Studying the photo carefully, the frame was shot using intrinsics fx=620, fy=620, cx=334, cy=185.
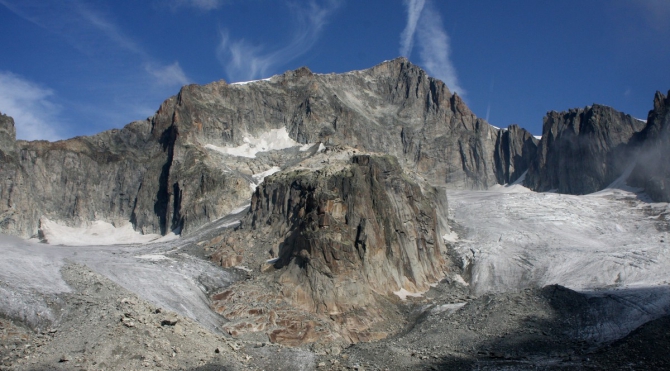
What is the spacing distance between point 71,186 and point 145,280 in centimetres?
7355

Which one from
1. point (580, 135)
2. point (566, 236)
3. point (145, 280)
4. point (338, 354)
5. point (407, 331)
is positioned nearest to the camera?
point (338, 354)

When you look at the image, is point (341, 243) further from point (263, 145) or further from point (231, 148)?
point (263, 145)

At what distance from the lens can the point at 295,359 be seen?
40.2 metres

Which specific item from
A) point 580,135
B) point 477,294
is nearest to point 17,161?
point 477,294

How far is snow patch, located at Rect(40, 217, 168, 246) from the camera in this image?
106 m

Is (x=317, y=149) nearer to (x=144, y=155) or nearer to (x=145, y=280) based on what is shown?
(x=144, y=155)

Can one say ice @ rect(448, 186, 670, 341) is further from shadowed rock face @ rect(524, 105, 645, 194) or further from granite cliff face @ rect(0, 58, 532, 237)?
granite cliff face @ rect(0, 58, 532, 237)

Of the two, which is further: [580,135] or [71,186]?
[580,135]

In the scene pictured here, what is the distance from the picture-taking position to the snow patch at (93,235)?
106 m

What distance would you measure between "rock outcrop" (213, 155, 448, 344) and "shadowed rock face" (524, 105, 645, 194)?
56948mm

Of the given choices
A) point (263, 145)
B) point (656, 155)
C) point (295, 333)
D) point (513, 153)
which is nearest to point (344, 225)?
point (295, 333)

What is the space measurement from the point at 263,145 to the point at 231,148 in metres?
8.87

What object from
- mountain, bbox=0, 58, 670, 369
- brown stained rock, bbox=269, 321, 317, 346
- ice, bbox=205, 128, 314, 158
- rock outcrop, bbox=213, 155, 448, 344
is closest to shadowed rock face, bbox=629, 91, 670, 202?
mountain, bbox=0, 58, 670, 369

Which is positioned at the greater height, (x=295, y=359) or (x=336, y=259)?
(x=336, y=259)
